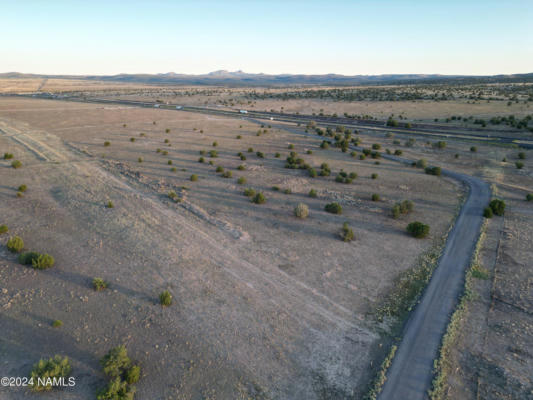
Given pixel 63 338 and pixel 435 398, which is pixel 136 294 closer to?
pixel 63 338

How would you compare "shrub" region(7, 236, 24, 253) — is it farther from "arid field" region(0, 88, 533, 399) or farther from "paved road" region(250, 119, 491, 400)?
"paved road" region(250, 119, 491, 400)

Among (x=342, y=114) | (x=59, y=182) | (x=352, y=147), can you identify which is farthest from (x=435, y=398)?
(x=342, y=114)

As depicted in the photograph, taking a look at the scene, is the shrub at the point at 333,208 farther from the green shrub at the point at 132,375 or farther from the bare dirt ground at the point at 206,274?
the green shrub at the point at 132,375

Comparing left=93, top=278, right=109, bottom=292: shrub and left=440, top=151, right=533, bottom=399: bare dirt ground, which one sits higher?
left=93, top=278, right=109, bottom=292: shrub

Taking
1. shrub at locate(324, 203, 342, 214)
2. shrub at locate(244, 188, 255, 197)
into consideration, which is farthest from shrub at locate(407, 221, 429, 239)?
shrub at locate(244, 188, 255, 197)

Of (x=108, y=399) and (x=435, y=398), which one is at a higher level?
(x=108, y=399)

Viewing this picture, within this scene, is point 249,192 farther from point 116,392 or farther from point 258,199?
point 116,392

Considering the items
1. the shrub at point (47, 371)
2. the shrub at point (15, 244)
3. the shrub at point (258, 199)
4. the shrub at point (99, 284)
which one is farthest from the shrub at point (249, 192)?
the shrub at point (47, 371)
